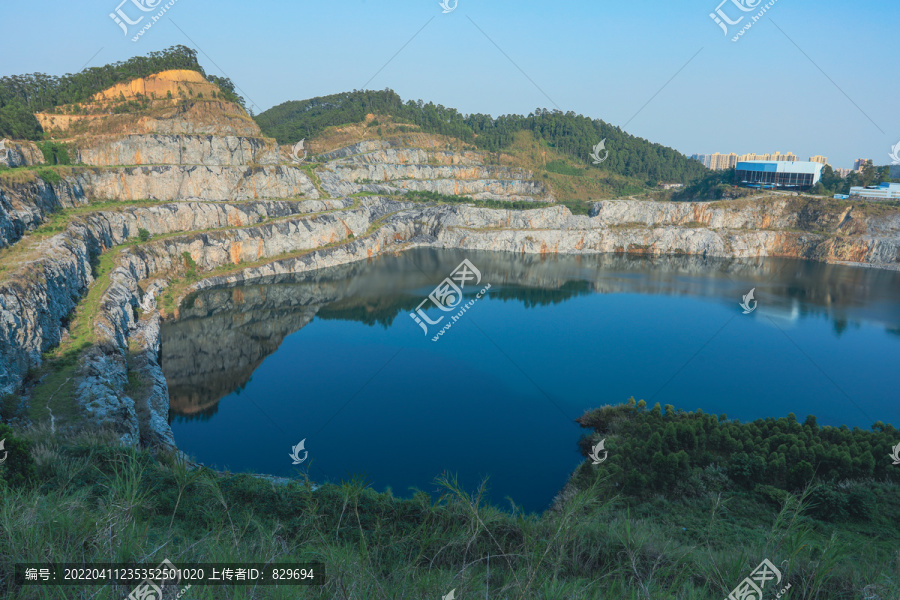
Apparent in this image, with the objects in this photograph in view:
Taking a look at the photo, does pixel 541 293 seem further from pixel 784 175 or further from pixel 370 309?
pixel 784 175

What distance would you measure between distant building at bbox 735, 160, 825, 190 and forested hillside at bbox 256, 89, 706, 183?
78.7 ft

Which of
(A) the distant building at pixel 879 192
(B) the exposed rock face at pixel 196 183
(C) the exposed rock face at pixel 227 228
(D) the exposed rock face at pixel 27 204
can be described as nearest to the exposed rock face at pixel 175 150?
(C) the exposed rock face at pixel 227 228

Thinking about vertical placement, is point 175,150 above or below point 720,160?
below

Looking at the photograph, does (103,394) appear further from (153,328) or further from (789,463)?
(789,463)

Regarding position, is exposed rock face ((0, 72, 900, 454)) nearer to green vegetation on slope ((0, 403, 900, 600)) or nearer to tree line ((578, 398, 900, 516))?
green vegetation on slope ((0, 403, 900, 600))

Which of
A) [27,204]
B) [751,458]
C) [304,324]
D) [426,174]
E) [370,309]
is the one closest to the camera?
[751,458]

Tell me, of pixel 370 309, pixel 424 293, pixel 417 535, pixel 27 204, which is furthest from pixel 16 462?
pixel 424 293

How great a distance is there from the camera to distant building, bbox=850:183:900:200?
56156mm

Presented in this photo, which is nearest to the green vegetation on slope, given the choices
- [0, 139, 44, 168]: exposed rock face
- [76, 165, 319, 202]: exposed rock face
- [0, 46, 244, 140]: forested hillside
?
[0, 139, 44, 168]: exposed rock face

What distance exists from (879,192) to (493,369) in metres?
62.7

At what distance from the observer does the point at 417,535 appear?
7.21 metres

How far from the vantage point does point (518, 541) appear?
23.4 ft

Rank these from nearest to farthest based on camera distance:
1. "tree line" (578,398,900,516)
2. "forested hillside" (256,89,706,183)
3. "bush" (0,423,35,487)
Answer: "bush" (0,423,35,487)
"tree line" (578,398,900,516)
"forested hillside" (256,89,706,183)

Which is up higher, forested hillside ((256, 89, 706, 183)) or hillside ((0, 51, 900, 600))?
forested hillside ((256, 89, 706, 183))
